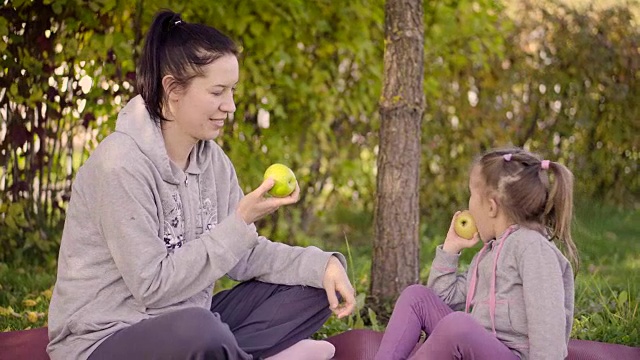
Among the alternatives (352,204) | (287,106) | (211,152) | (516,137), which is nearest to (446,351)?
(211,152)

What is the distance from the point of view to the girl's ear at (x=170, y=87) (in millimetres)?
3092

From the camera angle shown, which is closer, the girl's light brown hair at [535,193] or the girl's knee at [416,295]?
the girl's light brown hair at [535,193]

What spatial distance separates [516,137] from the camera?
7391 millimetres

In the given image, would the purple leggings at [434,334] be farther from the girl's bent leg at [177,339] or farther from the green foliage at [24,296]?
the green foliage at [24,296]

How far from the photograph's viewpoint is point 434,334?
3.10 metres

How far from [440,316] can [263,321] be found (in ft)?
1.92

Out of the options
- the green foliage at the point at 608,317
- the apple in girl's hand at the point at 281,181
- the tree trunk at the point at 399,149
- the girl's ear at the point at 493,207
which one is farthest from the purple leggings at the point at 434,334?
the green foliage at the point at 608,317

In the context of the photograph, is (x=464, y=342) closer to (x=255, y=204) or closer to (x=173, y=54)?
(x=255, y=204)

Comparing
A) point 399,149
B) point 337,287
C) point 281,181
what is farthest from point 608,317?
point 281,181

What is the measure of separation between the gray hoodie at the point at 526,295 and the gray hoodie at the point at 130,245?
79cm

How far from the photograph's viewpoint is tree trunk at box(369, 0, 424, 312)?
4.34 meters

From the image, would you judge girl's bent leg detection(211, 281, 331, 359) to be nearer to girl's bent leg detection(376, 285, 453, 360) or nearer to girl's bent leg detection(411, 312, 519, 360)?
girl's bent leg detection(376, 285, 453, 360)

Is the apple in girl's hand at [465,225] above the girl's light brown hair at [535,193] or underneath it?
underneath

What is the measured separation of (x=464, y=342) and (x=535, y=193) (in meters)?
0.55
